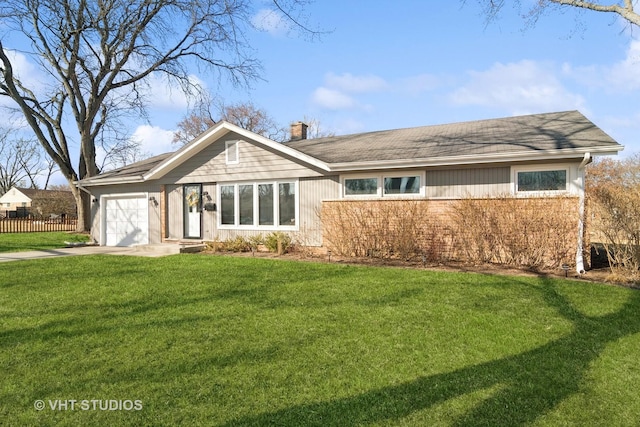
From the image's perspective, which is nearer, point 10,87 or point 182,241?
point 182,241

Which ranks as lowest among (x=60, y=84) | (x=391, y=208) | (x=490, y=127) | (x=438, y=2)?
(x=391, y=208)

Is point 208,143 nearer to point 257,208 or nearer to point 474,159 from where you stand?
point 257,208

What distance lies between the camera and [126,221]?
50.8 ft

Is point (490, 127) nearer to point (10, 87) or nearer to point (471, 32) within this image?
point (471, 32)

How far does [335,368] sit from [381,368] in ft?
1.36

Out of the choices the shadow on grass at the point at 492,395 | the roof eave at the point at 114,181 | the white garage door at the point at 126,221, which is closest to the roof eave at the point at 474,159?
the shadow on grass at the point at 492,395

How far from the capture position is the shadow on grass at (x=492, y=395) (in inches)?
109

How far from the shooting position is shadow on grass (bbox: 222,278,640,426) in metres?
2.78

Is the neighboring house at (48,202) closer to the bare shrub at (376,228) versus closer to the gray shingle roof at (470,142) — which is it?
the gray shingle roof at (470,142)

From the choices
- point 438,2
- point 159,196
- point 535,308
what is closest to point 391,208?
point 535,308

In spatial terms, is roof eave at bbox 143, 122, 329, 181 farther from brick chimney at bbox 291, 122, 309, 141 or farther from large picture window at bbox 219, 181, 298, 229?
brick chimney at bbox 291, 122, 309, 141

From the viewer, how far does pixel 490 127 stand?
1224 centimetres

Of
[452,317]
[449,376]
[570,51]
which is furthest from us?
[570,51]

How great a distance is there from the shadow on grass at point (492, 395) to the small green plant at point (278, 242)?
309 inches
